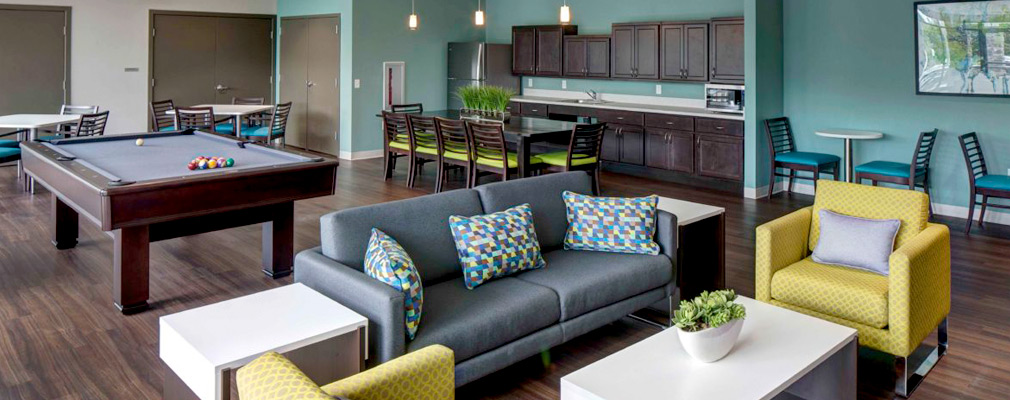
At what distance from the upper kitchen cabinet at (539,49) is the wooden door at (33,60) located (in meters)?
5.65

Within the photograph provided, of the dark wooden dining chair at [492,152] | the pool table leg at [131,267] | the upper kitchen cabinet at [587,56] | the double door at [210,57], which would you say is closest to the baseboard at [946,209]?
the dark wooden dining chair at [492,152]

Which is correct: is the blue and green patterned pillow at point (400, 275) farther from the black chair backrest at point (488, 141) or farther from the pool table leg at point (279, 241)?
the black chair backrest at point (488, 141)

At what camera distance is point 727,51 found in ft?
25.4

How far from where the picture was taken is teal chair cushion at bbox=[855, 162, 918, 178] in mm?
6277

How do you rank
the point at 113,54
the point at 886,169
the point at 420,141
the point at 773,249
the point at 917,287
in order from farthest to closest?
the point at 113,54 → the point at 420,141 → the point at 886,169 → the point at 773,249 → the point at 917,287

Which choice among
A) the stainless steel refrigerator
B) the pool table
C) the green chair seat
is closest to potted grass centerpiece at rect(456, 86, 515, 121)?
the green chair seat

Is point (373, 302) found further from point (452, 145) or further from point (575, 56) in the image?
point (575, 56)

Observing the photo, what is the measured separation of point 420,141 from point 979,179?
5.06 metres

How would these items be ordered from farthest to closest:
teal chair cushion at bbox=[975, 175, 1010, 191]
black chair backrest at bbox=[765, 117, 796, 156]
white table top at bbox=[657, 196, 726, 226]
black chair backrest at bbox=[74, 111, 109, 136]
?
1. black chair backrest at bbox=[765, 117, 796, 156]
2. black chair backrest at bbox=[74, 111, 109, 136]
3. teal chair cushion at bbox=[975, 175, 1010, 191]
4. white table top at bbox=[657, 196, 726, 226]

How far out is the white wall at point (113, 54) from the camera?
9328mm

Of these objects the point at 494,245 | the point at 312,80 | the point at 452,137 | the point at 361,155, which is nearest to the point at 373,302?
the point at 494,245

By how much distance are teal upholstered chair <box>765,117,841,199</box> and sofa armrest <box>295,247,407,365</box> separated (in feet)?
17.0

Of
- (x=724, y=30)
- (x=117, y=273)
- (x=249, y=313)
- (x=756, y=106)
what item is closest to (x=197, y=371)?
(x=249, y=313)

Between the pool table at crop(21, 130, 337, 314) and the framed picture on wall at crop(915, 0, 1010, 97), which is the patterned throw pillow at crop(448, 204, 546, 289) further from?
the framed picture on wall at crop(915, 0, 1010, 97)
